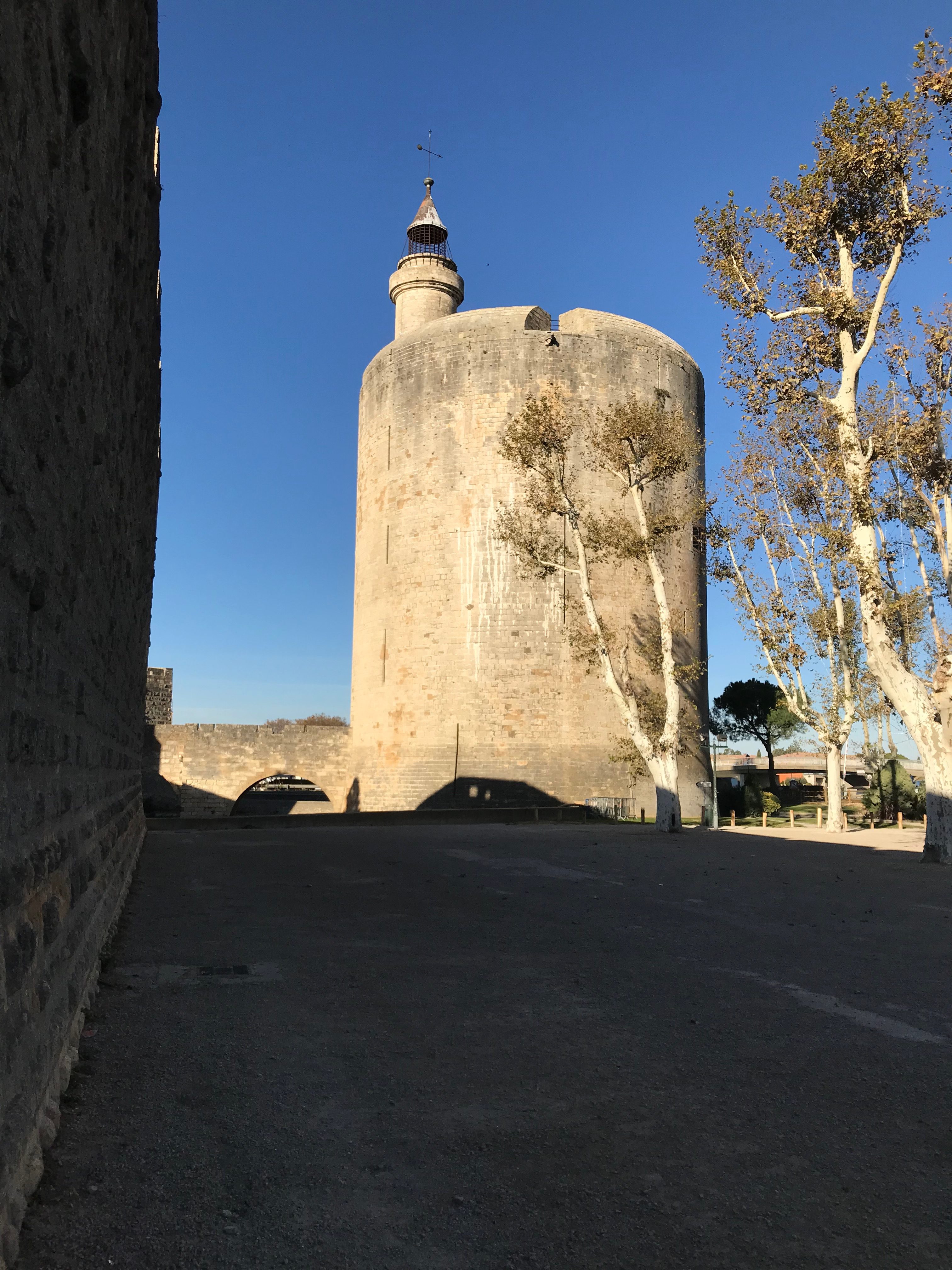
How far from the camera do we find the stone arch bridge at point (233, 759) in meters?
27.7

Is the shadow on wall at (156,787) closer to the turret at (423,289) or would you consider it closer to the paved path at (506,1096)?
the turret at (423,289)

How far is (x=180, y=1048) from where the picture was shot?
11.3ft

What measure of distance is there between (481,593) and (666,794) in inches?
409

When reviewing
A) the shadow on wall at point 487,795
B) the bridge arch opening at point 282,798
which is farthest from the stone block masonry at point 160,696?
the shadow on wall at point 487,795

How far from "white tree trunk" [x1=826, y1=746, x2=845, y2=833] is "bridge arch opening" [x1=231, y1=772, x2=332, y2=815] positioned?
37.3 feet

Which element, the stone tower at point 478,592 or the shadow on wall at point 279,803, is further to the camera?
the shadow on wall at point 279,803

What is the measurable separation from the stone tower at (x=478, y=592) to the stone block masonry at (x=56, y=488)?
65.0 ft

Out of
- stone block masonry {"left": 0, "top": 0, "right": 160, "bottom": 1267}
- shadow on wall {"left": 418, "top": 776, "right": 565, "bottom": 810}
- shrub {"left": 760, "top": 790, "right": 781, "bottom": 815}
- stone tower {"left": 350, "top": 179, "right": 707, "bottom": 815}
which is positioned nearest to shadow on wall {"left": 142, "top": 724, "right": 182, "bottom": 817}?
stone tower {"left": 350, "top": 179, "right": 707, "bottom": 815}

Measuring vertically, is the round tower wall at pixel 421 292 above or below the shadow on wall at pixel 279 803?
above

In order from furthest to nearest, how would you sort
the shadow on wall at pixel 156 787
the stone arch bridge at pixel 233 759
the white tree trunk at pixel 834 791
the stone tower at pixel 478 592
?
1. the stone arch bridge at pixel 233 759
2. the shadow on wall at pixel 156 787
3. the stone tower at pixel 478 592
4. the white tree trunk at pixel 834 791

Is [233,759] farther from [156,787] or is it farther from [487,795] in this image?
[487,795]

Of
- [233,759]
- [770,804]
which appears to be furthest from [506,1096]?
[770,804]

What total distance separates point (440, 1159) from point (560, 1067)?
2.91 feet

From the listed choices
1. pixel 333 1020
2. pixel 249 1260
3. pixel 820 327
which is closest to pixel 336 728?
pixel 820 327
